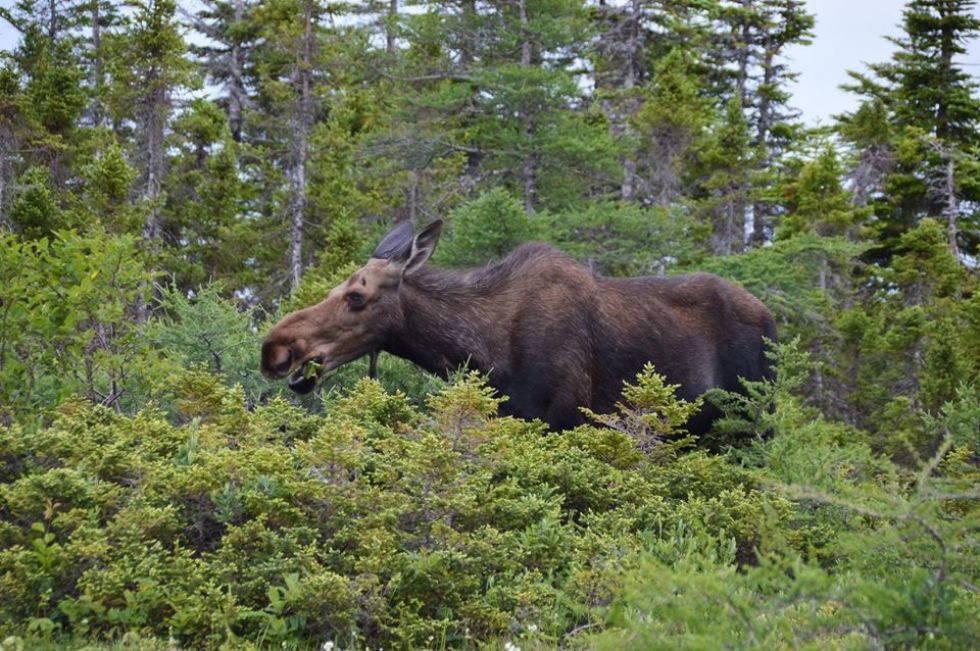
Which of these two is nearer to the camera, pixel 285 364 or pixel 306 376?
pixel 285 364

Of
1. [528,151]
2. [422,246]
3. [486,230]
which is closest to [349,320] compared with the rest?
[422,246]

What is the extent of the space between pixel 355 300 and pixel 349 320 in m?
0.21

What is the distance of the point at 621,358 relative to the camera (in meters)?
9.70

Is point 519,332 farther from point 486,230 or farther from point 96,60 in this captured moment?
point 96,60

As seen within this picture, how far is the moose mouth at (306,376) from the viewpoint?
340 inches

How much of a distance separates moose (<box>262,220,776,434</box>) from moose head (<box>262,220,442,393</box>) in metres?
0.01

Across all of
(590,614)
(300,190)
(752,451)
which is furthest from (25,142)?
(590,614)

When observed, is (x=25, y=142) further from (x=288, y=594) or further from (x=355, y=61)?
(x=288, y=594)

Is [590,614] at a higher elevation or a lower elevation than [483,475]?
lower

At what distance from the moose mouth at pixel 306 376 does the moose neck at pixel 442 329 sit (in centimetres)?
81

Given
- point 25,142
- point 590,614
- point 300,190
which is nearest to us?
point 590,614

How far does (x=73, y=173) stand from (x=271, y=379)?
1088 inches

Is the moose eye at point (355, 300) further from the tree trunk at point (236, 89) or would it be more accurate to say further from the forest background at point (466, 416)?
the tree trunk at point (236, 89)

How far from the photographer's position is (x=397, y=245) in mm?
9555
